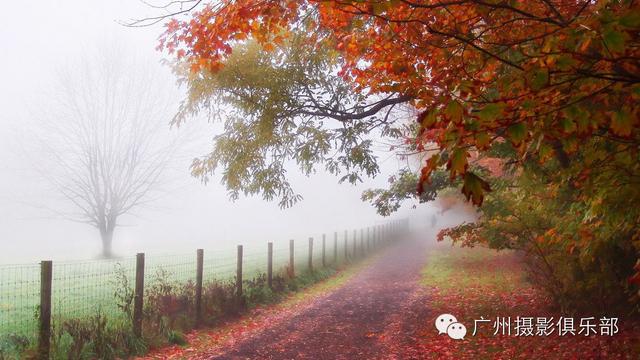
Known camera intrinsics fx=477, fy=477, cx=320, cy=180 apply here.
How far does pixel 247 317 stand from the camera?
36.5ft

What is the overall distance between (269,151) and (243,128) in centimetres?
91

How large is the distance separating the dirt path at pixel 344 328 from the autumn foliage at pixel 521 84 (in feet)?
9.15

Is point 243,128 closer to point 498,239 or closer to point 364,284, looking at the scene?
point 498,239

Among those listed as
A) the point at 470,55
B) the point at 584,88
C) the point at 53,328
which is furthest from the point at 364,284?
the point at 584,88

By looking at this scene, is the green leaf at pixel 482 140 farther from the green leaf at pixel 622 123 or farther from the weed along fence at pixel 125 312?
the weed along fence at pixel 125 312

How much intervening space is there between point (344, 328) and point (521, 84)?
7.39m

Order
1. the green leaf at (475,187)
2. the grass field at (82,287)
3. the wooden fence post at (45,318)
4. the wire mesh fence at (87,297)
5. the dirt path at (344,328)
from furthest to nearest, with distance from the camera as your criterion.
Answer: the wire mesh fence at (87,297) < the grass field at (82,287) < the dirt path at (344,328) < the wooden fence post at (45,318) < the green leaf at (475,187)

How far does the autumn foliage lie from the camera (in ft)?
8.87

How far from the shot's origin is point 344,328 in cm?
987

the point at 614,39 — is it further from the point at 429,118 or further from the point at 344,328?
the point at 344,328

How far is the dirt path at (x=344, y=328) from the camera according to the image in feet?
26.6

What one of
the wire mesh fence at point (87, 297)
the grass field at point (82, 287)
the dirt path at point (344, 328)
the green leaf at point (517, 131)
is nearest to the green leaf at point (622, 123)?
the green leaf at point (517, 131)

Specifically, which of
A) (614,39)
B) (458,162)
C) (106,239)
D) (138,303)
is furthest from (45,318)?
(106,239)

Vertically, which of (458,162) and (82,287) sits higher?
(458,162)
